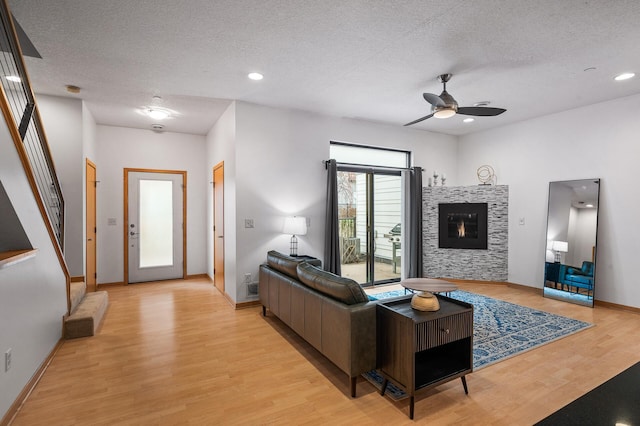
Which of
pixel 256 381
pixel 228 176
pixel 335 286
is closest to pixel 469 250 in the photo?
pixel 335 286

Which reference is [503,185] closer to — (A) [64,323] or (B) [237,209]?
(B) [237,209]

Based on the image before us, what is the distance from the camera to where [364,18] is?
8.53 ft

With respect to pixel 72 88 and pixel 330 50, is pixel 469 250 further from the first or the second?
pixel 72 88

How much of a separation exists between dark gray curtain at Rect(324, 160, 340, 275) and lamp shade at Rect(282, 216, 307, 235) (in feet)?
2.14

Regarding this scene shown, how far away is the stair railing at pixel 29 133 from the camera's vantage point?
2443mm

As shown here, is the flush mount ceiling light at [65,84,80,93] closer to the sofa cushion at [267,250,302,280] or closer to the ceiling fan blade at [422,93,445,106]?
the sofa cushion at [267,250,302,280]

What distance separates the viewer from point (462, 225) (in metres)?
6.20

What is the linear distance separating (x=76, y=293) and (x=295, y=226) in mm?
2887

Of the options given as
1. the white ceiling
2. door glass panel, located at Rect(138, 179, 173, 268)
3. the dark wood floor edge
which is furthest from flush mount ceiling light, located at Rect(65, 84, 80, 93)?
the dark wood floor edge

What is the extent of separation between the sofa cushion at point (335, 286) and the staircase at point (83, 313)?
8.35ft

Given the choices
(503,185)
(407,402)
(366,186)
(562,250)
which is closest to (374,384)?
(407,402)

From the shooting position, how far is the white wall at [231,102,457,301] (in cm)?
463

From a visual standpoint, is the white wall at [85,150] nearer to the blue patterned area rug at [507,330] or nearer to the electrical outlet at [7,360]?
the electrical outlet at [7,360]

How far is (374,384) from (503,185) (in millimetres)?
4902
